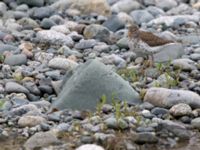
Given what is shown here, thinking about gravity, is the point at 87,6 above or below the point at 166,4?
above

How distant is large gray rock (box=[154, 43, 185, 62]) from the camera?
1062 cm

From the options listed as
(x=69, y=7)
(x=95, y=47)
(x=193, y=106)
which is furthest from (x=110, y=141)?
(x=69, y=7)

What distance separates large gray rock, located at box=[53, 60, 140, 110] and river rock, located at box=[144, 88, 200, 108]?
0.19 meters

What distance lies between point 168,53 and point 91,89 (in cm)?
244

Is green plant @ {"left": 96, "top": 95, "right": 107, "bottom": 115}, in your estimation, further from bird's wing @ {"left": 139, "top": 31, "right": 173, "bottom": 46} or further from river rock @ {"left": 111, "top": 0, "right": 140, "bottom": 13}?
river rock @ {"left": 111, "top": 0, "right": 140, "bottom": 13}

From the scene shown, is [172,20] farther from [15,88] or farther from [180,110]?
[180,110]

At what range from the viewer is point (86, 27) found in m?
12.6

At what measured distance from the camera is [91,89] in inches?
336

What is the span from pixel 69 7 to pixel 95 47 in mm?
3194

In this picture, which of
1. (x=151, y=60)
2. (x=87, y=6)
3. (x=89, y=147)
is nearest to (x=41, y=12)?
(x=87, y=6)

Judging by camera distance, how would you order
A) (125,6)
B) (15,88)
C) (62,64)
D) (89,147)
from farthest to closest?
(125,6) < (62,64) < (15,88) < (89,147)

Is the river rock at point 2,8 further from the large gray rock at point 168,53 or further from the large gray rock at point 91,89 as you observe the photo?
the large gray rock at point 91,89

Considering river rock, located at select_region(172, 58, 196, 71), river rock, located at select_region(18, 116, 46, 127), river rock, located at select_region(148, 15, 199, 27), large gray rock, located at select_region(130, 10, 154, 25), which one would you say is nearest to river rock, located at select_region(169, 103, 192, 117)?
river rock, located at select_region(18, 116, 46, 127)

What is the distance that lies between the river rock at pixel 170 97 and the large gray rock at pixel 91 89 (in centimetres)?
19
